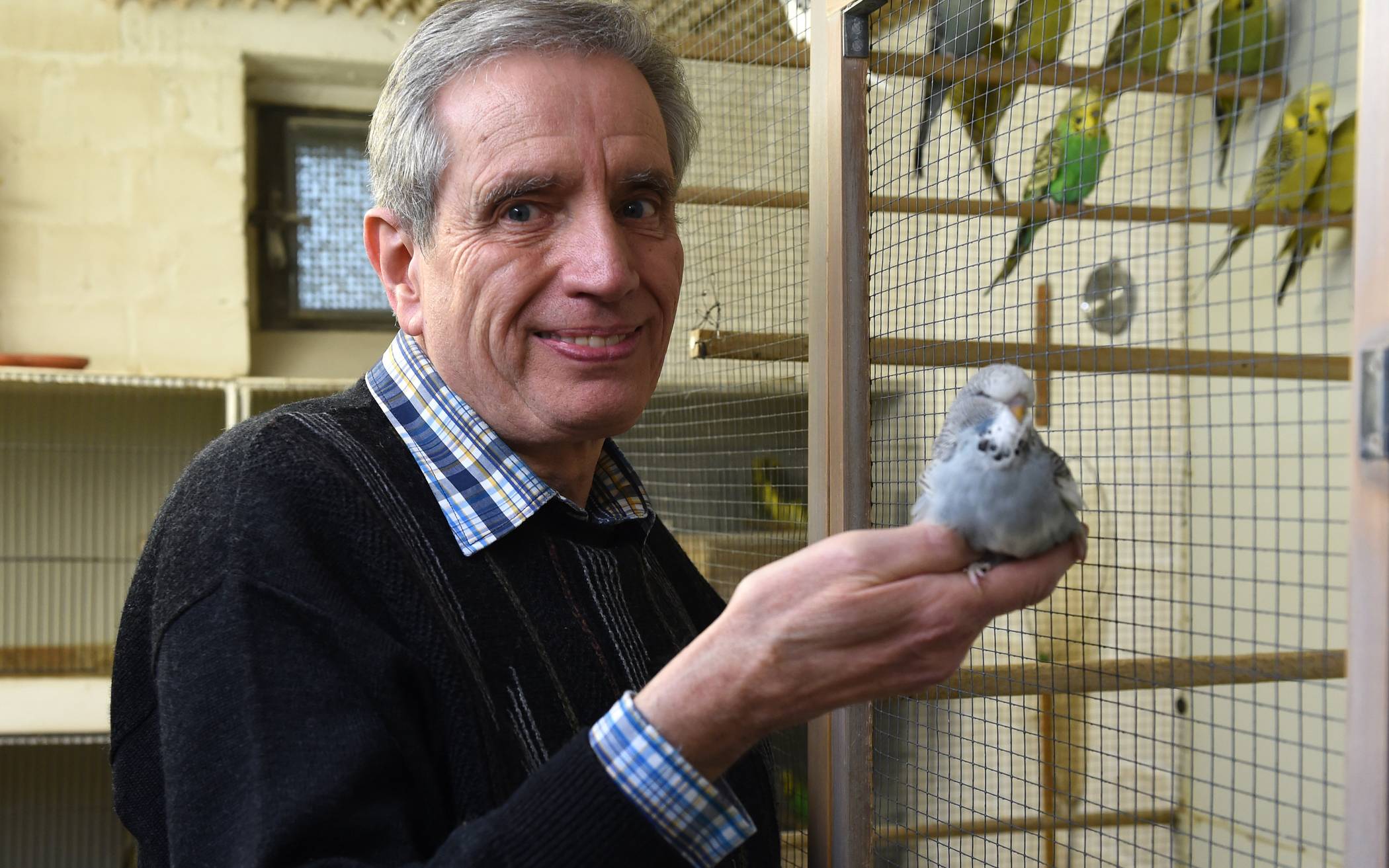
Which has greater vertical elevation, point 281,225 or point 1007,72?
point 281,225

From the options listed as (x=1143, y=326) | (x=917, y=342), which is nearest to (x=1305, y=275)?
(x=1143, y=326)

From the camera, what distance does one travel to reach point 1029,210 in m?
1.20

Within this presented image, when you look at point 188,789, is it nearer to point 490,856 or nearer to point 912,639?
point 490,856

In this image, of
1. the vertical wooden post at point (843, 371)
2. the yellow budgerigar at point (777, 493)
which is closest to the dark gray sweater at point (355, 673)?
the vertical wooden post at point (843, 371)

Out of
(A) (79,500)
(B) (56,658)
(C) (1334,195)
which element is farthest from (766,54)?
(B) (56,658)

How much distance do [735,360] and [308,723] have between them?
1034mm

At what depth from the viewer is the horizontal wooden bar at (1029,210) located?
2.80ft

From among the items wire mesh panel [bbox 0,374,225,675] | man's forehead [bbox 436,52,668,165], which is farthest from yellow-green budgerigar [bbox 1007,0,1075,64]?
wire mesh panel [bbox 0,374,225,675]

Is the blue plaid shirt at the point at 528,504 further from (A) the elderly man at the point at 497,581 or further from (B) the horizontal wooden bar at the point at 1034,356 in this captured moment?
(B) the horizontal wooden bar at the point at 1034,356

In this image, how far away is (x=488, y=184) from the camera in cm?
89

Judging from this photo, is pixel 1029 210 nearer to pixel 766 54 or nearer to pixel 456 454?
pixel 766 54

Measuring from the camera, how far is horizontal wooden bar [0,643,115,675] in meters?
2.63

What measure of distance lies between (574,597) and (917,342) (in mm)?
382

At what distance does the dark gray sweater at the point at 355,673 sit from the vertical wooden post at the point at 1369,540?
36 centimetres
